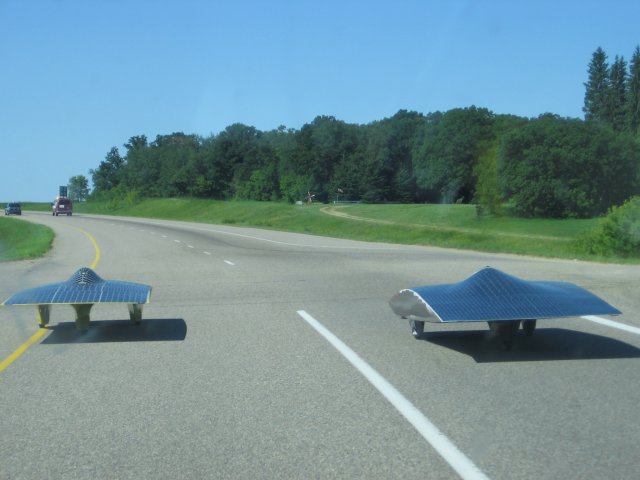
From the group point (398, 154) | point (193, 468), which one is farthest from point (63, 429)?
point (398, 154)

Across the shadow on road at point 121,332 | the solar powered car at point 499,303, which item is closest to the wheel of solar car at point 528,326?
the solar powered car at point 499,303

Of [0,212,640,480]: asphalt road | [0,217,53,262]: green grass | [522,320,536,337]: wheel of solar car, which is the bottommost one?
[0,217,53,262]: green grass

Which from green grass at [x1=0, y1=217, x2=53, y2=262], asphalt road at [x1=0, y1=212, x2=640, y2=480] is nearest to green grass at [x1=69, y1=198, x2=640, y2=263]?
green grass at [x1=0, y1=217, x2=53, y2=262]

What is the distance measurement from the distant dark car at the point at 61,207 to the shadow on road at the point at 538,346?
3774 inches

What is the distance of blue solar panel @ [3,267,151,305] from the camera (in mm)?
10398

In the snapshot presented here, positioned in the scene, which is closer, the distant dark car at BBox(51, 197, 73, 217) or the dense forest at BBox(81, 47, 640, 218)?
the dense forest at BBox(81, 47, 640, 218)

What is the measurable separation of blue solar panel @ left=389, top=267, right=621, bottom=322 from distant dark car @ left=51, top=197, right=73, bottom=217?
9654 cm

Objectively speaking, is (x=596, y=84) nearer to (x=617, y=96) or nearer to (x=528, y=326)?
(x=617, y=96)

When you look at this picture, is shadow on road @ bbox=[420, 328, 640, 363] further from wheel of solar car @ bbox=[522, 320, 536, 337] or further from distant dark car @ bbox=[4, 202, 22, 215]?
distant dark car @ bbox=[4, 202, 22, 215]

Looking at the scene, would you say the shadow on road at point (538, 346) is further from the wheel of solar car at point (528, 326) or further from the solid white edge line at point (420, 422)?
the solid white edge line at point (420, 422)

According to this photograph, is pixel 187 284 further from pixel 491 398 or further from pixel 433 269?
pixel 491 398

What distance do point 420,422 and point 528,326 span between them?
443 centimetres

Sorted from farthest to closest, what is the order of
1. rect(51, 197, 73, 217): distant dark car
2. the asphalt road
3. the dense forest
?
Answer: rect(51, 197, 73, 217): distant dark car → the dense forest → the asphalt road

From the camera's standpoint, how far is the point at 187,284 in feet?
61.7
